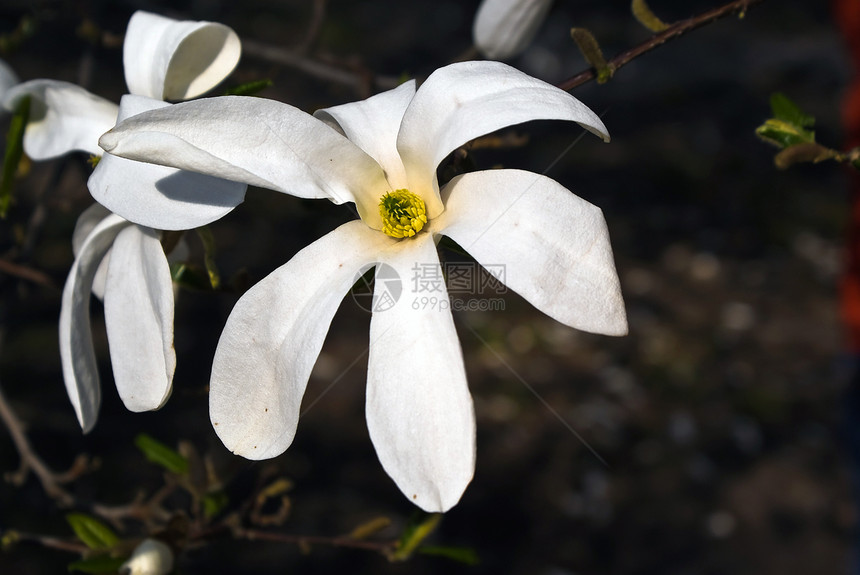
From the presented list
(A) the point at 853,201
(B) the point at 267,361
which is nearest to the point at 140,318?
(B) the point at 267,361

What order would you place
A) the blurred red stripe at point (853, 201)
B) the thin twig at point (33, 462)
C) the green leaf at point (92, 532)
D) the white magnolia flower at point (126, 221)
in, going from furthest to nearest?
the blurred red stripe at point (853, 201) → the thin twig at point (33, 462) → the green leaf at point (92, 532) → the white magnolia flower at point (126, 221)

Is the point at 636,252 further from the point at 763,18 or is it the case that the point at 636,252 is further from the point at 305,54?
the point at 305,54

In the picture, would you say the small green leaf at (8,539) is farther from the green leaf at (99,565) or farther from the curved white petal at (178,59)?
the curved white petal at (178,59)

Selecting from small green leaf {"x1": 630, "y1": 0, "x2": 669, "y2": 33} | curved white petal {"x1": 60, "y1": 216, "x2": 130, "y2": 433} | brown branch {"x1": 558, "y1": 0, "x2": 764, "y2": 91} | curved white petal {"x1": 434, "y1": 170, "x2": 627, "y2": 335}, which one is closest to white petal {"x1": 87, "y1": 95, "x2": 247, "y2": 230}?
curved white petal {"x1": 60, "y1": 216, "x2": 130, "y2": 433}

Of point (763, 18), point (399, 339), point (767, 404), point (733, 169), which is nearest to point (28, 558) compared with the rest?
point (399, 339)

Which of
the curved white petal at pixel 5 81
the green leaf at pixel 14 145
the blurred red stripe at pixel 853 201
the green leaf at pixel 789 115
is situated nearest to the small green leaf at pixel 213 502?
the green leaf at pixel 14 145

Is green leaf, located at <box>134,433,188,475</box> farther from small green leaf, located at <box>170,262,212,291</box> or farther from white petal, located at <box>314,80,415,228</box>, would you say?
white petal, located at <box>314,80,415,228</box>
